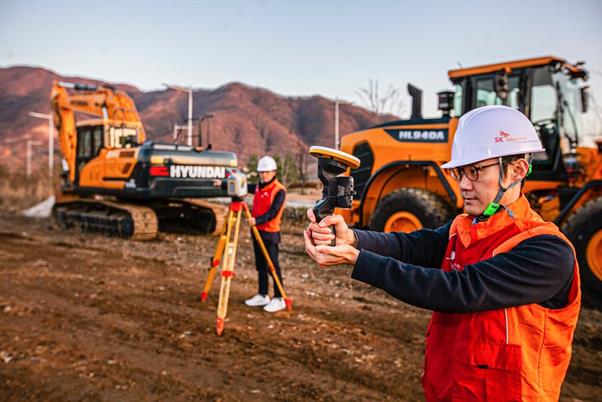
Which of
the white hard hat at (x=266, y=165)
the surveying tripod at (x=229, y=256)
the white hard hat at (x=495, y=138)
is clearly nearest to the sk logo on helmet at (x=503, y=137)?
the white hard hat at (x=495, y=138)

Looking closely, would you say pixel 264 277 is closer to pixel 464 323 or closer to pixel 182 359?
pixel 182 359

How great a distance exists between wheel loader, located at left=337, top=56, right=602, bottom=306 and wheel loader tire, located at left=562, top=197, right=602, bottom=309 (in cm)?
16

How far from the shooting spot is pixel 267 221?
20.1ft

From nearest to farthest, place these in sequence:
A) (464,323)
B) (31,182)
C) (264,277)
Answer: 1. (464,323)
2. (264,277)
3. (31,182)

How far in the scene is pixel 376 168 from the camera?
8133 millimetres

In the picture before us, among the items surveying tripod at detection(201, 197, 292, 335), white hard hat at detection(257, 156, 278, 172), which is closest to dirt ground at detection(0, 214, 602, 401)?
surveying tripod at detection(201, 197, 292, 335)

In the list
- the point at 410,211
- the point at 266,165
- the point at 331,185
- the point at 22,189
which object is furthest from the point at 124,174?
the point at 22,189

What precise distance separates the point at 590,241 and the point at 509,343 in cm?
515

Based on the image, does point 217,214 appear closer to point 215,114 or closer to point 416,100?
point 416,100

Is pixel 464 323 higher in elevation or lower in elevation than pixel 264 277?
higher

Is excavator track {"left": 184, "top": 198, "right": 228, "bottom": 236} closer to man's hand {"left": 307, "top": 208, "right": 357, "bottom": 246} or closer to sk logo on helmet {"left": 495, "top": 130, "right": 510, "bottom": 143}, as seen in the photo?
man's hand {"left": 307, "top": 208, "right": 357, "bottom": 246}

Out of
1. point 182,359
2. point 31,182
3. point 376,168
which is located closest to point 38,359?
point 182,359

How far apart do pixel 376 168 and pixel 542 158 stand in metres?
2.40

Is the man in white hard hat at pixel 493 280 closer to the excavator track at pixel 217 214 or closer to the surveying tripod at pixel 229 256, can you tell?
the surveying tripod at pixel 229 256
